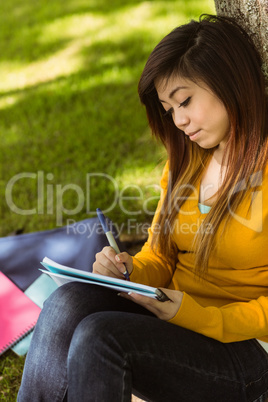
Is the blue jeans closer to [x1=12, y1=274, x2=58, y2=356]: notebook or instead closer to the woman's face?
the woman's face

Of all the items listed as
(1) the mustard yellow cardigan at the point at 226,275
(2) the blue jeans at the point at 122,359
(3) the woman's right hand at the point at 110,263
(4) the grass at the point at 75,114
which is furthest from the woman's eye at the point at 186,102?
(4) the grass at the point at 75,114

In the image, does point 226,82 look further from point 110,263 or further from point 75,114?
point 75,114

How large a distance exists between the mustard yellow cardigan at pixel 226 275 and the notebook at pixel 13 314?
765 mm

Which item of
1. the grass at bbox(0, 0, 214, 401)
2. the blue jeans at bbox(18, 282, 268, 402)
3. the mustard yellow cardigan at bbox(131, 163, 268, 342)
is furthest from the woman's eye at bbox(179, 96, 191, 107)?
the grass at bbox(0, 0, 214, 401)

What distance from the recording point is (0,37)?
18.5ft

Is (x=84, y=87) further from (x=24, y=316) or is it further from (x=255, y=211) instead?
(x=255, y=211)

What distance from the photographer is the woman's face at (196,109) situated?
162 centimetres

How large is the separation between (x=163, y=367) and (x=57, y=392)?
1.24 feet

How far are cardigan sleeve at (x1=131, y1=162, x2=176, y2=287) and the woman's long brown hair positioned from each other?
19 centimetres

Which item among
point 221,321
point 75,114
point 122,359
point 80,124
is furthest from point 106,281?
point 75,114

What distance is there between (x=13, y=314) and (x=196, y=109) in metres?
1.41

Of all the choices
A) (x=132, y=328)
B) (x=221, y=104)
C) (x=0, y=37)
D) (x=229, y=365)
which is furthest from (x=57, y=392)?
(x=0, y=37)

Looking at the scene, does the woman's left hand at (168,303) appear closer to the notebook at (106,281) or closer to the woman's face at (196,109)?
the notebook at (106,281)

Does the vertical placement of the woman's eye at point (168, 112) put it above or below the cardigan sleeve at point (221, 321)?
above
